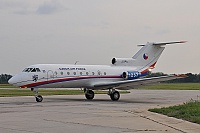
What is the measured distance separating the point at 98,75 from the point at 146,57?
17.7ft

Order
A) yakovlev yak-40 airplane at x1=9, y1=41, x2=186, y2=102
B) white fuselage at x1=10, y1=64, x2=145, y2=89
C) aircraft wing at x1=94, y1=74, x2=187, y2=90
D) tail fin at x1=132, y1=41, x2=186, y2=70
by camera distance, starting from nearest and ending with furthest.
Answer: white fuselage at x1=10, y1=64, x2=145, y2=89 → yakovlev yak-40 airplane at x1=9, y1=41, x2=186, y2=102 → aircraft wing at x1=94, y1=74, x2=187, y2=90 → tail fin at x1=132, y1=41, x2=186, y2=70

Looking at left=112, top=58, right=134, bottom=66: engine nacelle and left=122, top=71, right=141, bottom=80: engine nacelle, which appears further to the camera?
left=112, top=58, right=134, bottom=66: engine nacelle

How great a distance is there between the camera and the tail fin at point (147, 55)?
33594 mm

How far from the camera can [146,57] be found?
33.7m

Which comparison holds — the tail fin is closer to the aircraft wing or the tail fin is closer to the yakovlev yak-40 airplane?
the yakovlev yak-40 airplane

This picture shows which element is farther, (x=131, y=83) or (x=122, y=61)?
(x=122, y=61)

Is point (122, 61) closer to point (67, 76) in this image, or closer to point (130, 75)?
point (130, 75)

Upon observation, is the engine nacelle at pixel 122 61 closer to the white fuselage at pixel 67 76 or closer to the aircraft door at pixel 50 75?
the white fuselage at pixel 67 76

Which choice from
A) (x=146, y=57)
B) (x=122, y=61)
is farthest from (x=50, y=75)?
(x=146, y=57)

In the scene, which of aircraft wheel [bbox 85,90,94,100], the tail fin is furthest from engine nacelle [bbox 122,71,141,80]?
aircraft wheel [bbox 85,90,94,100]

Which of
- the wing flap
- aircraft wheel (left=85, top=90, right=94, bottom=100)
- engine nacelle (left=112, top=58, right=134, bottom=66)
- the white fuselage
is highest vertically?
engine nacelle (left=112, top=58, right=134, bottom=66)

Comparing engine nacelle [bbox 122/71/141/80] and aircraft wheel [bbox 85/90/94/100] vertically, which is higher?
engine nacelle [bbox 122/71/141/80]

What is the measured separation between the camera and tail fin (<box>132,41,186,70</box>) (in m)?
33.6

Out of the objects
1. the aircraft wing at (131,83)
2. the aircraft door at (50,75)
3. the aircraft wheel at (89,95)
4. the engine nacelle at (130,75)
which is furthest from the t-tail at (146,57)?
the aircraft door at (50,75)
